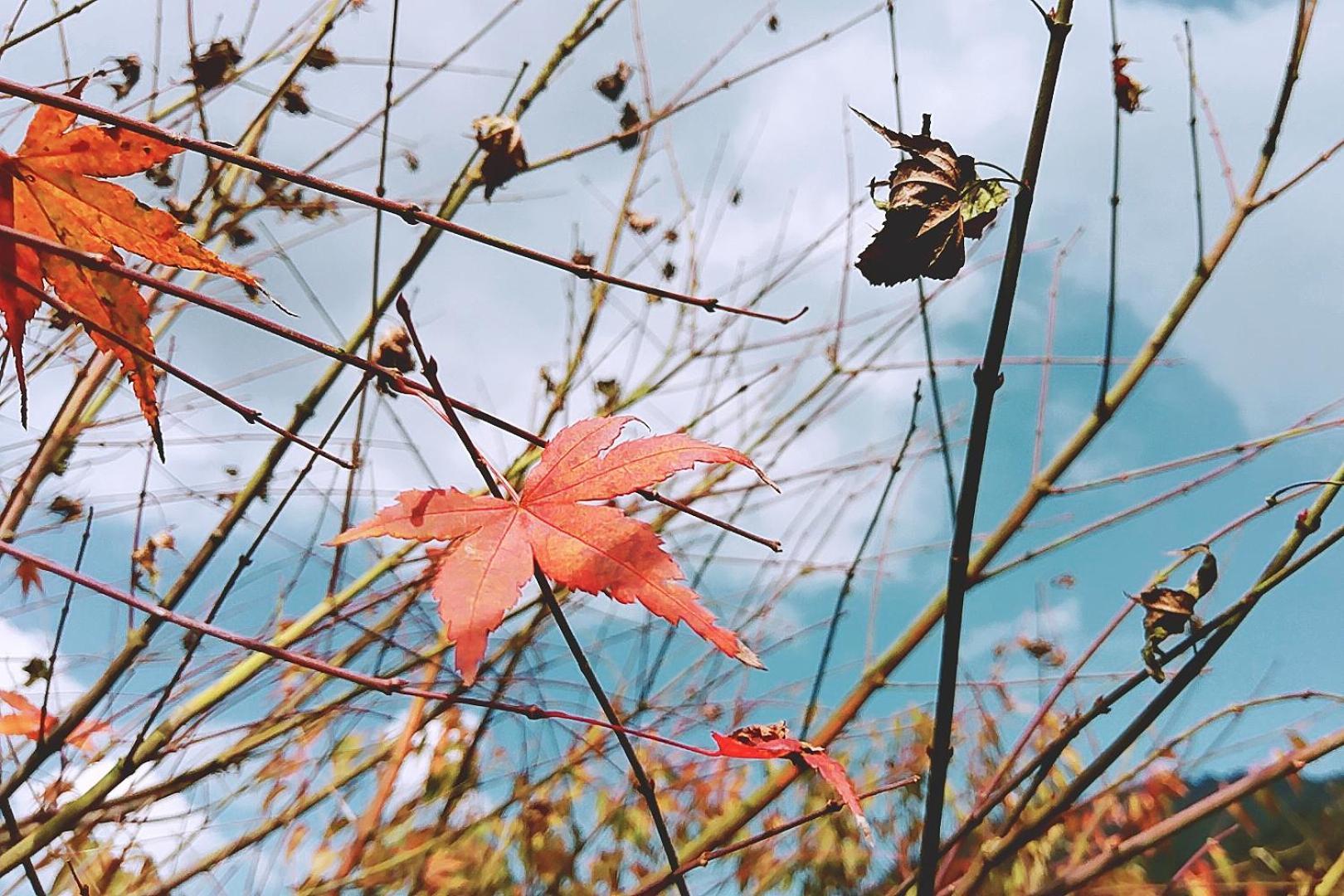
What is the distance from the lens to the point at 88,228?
0.71 m

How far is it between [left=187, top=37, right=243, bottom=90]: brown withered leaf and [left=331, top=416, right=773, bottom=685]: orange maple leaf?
3.66 ft

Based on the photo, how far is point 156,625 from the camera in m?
1.06

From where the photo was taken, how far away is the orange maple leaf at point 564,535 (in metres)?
0.56

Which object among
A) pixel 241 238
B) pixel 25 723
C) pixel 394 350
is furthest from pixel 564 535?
pixel 241 238

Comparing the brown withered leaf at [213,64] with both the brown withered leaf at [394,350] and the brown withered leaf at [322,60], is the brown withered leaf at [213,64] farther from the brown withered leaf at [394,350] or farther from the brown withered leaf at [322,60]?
the brown withered leaf at [394,350]

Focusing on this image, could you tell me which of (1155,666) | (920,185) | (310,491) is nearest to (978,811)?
(1155,666)

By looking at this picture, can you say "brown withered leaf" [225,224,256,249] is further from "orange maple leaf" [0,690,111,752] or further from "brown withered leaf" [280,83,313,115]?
"orange maple leaf" [0,690,111,752]

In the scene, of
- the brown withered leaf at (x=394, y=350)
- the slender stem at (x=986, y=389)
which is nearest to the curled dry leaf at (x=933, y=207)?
the slender stem at (x=986, y=389)

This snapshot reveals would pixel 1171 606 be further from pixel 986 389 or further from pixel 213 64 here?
pixel 213 64

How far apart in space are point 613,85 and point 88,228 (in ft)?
4.35

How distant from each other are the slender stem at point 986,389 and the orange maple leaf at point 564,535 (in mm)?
123

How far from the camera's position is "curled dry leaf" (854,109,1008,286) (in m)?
0.54

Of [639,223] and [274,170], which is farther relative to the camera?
[639,223]

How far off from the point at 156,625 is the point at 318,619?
9.2 inches
